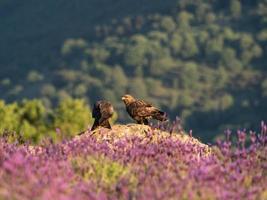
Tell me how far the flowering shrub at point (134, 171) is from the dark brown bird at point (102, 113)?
8.85 ft

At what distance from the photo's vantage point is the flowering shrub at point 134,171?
6473 millimetres

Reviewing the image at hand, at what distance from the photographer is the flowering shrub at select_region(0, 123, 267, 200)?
647 cm

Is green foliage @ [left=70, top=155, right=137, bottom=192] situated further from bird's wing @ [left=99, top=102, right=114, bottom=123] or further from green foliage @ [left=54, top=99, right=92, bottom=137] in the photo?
green foliage @ [left=54, top=99, right=92, bottom=137]

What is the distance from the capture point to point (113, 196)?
676cm

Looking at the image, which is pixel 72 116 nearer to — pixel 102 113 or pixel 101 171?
pixel 102 113

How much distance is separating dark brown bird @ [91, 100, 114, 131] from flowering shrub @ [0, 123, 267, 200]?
Answer: 2698mm

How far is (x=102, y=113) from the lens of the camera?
12969mm

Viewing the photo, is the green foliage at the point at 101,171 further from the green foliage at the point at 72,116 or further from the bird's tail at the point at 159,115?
the green foliage at the point at 72,116

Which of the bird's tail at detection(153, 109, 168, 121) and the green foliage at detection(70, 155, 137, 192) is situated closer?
the green foliage at detection(70, 155, 137, 192)

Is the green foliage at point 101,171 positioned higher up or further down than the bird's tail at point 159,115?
further down

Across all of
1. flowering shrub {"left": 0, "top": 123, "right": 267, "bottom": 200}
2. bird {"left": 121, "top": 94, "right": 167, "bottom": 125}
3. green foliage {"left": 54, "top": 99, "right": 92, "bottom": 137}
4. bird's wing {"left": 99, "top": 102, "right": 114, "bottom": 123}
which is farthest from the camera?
green foliage {"left": 54, "top": 99, "right": 92, "bottom": 137}

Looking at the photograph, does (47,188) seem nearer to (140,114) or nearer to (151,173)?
(151,173)

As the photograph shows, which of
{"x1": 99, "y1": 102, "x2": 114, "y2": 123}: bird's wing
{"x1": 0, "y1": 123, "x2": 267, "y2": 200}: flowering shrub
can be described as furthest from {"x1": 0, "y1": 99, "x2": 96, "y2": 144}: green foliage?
{"x1": 0, "y1": 123, "x2": 267, "y2": 200}: flowering shrub

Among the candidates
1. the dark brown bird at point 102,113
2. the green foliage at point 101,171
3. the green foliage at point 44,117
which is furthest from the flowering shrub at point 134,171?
the green foliage at point 44,117
